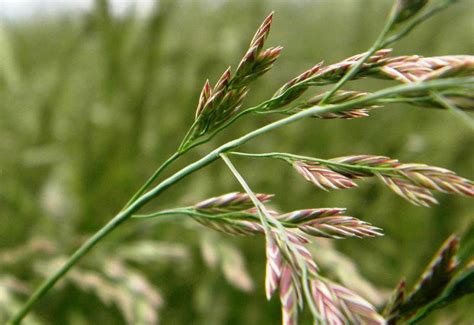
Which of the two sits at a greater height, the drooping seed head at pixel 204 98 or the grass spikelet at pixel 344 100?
the drooping seed head at pixel 204 98

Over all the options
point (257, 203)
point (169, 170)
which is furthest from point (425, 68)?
point (169, 170)

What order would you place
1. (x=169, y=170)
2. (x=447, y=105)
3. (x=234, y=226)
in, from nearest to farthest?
1. (x=447, y=105)
2. (x=234, y=226)
3. (x=169, y=170)

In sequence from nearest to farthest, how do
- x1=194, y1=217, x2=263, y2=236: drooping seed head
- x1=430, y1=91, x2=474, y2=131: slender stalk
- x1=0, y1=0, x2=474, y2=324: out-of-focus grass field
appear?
x1=430, y1=91, x2=474, y2=131: slender stalk
x1=194, y1=217, x2=263, y2=236: drooping seed head
x1=0, y1=0, x2=474, y2=324: out-of-focus grass field

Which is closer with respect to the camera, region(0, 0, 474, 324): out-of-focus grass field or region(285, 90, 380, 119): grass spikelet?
region(285, 90, 380, 119): grass spikelet

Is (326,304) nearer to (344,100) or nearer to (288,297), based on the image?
(288,297)

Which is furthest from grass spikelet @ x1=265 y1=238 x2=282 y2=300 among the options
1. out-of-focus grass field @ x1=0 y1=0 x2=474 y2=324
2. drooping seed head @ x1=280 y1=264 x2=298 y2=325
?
out-of-focus grass field @ x1=0 y1=0 x2=474 y2=324

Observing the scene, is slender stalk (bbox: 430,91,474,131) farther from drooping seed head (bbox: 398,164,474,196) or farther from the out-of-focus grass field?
the out-of-focus grass field

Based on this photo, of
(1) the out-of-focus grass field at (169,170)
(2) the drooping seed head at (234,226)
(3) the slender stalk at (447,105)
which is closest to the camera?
(3) the slender stalk at (447,105)

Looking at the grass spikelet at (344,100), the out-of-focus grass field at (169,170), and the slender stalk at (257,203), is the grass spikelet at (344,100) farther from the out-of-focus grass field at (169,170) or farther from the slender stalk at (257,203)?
the out-of-focus grass field at (169,170)

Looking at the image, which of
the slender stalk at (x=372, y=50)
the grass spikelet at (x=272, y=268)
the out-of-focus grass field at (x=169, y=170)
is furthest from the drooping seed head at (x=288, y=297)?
the out-of-focus grass field at (x=169, y=170)
